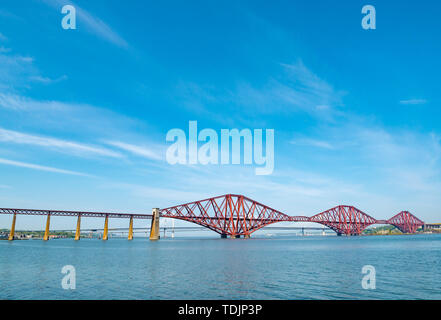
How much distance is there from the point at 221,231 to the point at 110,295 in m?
157
